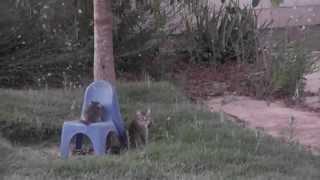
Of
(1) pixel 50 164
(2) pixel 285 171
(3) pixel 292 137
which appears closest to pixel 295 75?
(3) pixel 292 137

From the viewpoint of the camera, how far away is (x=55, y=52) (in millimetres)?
8992

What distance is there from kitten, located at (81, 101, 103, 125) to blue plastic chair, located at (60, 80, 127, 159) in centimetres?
4

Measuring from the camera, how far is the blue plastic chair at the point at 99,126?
598cm

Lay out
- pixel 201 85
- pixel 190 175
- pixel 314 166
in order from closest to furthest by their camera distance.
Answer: pixel 190 175
pixel 314 166
pixel 201 85

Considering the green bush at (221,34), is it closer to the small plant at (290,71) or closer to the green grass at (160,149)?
the small plant at (290,71)

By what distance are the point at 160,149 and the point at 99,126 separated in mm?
549

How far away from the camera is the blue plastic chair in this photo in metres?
5.98

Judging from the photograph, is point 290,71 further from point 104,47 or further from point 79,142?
point 79,142

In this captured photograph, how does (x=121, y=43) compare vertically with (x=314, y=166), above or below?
above

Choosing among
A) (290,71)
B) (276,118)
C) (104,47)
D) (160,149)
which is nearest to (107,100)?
(160,149)

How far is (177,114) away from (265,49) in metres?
2.95

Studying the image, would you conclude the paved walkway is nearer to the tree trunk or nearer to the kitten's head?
the kitten's head

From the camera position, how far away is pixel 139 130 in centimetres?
Answer: 626

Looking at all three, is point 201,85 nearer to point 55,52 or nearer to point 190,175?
point 55,52
